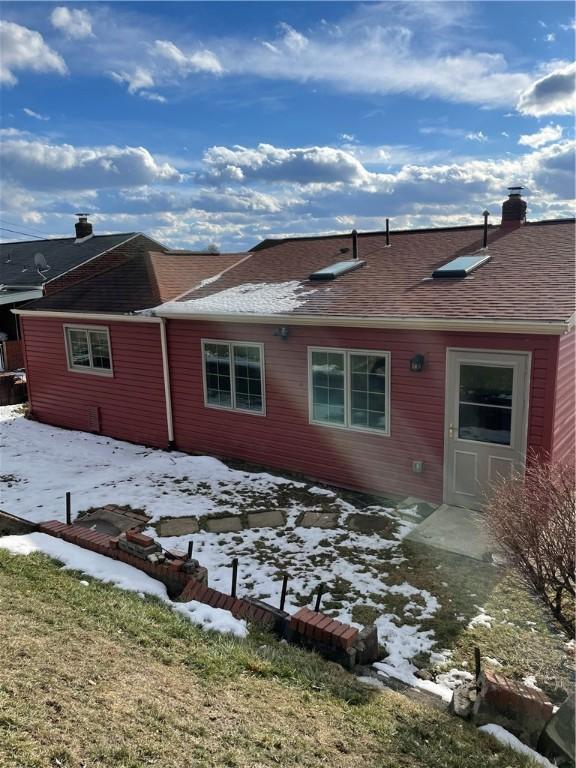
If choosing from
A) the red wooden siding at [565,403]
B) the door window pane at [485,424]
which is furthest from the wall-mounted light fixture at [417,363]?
the red wooden siding at [565,403]

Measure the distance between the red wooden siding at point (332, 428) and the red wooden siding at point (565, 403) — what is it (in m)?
0.33

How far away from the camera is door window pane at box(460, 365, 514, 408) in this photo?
6785mm

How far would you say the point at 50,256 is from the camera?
22.7 m

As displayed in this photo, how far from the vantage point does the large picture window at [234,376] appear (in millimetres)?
9414

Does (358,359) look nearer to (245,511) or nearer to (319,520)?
(319,520)

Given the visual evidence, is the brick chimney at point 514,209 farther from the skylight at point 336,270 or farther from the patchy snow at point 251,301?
the patchy snow at point 251,301

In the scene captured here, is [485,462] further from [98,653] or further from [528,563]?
[98,653]

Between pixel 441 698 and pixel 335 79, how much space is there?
10.5m

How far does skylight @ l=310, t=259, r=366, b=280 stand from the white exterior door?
138 inches

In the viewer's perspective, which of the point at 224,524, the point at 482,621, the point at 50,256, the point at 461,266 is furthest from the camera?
the point at 50,256

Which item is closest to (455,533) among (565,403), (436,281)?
(565,403)

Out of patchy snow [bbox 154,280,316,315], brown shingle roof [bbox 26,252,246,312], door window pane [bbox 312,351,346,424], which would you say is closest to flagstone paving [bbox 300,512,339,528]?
door window pane [bbox 312,351,346,424]

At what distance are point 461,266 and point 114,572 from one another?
6.72 m

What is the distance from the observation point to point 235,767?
286cm
